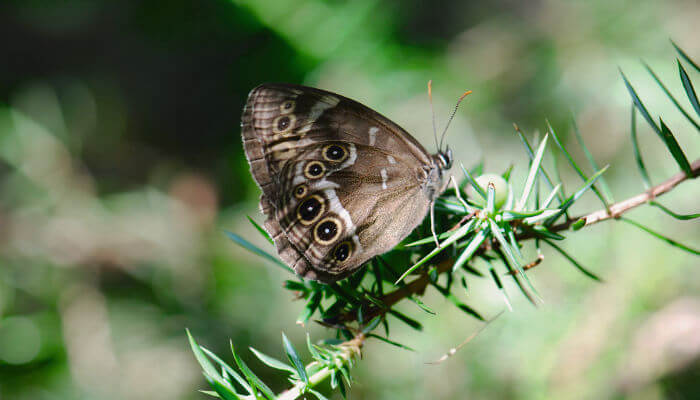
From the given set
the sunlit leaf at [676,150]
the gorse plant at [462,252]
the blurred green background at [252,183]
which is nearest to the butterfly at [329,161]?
the gorse plant at [462,252]

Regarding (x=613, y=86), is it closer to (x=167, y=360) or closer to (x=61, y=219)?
(x=167, y=360)

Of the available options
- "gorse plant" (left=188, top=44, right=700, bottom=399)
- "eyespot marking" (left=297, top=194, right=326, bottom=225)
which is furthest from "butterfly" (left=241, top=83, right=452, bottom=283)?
"gorse plant" (left=188, top=44, right=700, bottom=399)

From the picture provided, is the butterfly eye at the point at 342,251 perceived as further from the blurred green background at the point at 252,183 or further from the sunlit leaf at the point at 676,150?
the blurred green background at the point at 252,183

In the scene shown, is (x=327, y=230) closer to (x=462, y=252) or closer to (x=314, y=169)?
(x=314, y=169)

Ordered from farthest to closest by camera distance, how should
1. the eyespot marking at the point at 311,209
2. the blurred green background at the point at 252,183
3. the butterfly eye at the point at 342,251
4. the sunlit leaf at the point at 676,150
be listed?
1. the blurred green background at the point at 252,183
2. the eyespot marking at the point at 311,209
3. the butterfly eye at the point at 342,251
4. the sunlit leaf at the point at 676,150

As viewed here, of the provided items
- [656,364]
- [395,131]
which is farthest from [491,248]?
[656,364]

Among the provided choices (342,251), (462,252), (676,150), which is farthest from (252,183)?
(676,150)

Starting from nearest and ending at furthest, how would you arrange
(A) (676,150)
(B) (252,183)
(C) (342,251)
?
(A) (676,150), (C) (342,251), (B) (252,183)
